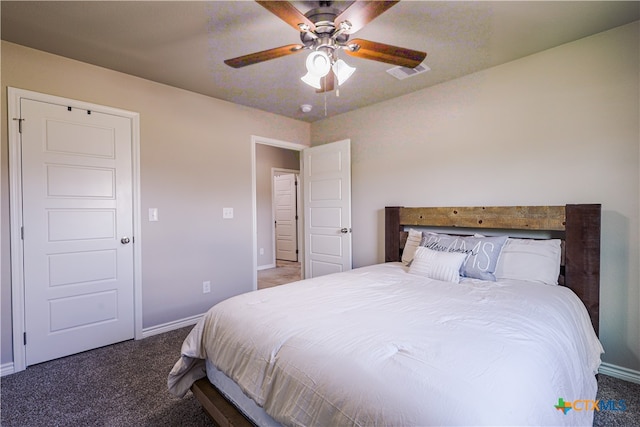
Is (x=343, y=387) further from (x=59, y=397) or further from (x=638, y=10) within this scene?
(x=638, y=10)

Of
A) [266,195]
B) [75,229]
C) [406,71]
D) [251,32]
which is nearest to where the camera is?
[251,32]

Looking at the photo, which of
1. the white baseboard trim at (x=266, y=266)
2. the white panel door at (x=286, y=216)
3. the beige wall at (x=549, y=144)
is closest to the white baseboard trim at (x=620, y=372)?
the beige wall at (x=549, y=144)

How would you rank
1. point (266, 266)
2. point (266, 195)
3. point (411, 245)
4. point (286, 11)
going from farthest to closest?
point (266, 195), point (266, 266), point (411, 245), point (286, 11)

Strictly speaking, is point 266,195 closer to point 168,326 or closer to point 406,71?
point 168,326

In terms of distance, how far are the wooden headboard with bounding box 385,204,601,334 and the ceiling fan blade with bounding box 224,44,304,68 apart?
6.68 ft

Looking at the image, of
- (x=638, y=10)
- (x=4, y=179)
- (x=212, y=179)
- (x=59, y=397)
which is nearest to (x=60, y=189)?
(x=4, y=179)

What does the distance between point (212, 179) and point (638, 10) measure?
3.65 m

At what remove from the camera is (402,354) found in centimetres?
103

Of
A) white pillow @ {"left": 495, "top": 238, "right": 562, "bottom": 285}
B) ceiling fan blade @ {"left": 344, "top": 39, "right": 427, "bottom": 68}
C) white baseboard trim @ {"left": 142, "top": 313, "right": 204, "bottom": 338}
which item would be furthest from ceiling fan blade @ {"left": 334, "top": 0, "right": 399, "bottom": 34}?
white baseboard trim @ {"left": 142, "top": 313, "right": 204, "bottom": 338}

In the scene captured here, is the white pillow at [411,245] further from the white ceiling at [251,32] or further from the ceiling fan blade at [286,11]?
the ceiling fan blade at [286,11]

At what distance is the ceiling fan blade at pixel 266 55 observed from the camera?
1.70 m

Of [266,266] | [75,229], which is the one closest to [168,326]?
[75,229]

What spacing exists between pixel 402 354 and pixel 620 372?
7.35ft

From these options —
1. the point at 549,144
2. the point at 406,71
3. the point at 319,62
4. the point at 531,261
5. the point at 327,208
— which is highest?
the point at 406,71
